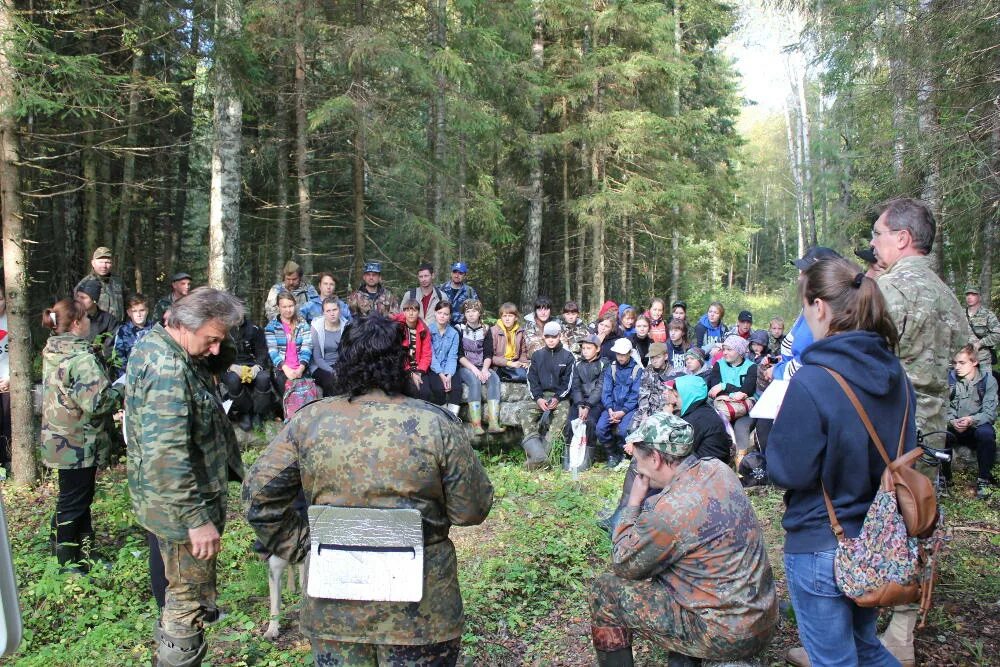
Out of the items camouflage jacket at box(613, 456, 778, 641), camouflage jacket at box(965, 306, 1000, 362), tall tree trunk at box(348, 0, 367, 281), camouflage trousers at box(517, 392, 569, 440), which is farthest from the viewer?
tall tree trunk at box(348, 0, 367, 281)

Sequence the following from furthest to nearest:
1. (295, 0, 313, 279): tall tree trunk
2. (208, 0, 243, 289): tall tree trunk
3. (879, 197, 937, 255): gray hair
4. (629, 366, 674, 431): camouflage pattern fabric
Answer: (295, 0, 313, 279): tall tree trunk < (208, 0, 243, 289): tall tree trunk < (629, 366, 674, 431): camouflage pattern fabric < (879, 197, 937, 255): gray hair

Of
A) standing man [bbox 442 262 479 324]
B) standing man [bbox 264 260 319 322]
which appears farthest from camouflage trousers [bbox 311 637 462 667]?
standing man [bbox 442 262 479 324]

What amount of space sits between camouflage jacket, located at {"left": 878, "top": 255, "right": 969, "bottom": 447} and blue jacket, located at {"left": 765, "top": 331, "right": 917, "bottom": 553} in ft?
3.51

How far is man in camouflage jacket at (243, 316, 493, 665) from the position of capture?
2.37m

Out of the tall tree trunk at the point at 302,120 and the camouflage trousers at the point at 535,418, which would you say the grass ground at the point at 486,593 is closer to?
the camouflage trousers at the point at 535,418

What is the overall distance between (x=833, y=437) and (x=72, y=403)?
14.9 feet

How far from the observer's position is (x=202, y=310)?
10.5 ft

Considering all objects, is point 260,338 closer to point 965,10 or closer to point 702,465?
point 702,465

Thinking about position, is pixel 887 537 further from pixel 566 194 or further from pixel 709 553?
pixel 566 194

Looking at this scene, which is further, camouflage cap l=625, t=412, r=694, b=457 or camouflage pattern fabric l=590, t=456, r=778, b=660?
camouflage cap l=625, t=412, r=694, b=457

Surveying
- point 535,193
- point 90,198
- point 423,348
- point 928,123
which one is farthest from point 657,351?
point 90,198

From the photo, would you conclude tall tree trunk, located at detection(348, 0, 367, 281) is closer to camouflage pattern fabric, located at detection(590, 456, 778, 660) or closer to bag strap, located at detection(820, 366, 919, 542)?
camouflage pattern fabric, located at detection(590, 456, 778, 660)

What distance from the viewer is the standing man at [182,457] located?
9.99 feet

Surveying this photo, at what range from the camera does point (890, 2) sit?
30.7 feet
